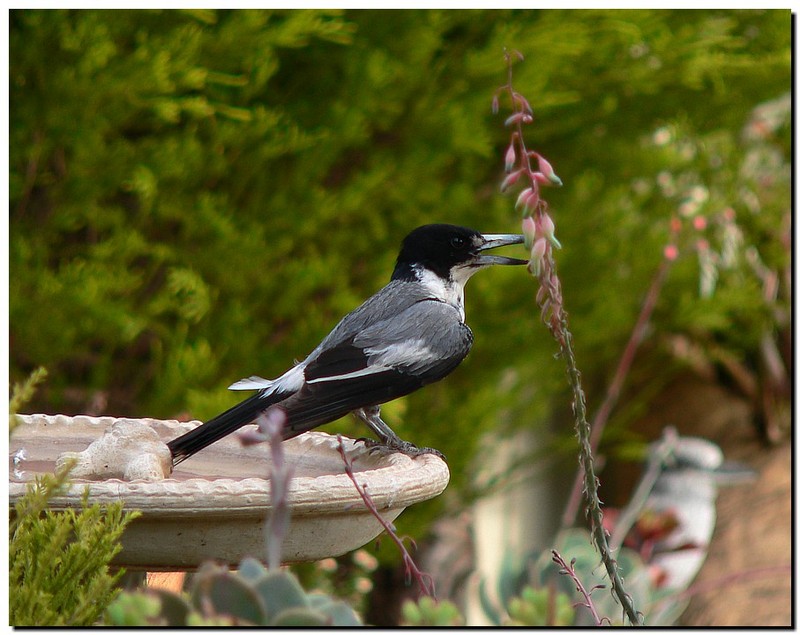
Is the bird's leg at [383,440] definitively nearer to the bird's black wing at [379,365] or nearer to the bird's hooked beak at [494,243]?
the bird's black wing at [379,365]

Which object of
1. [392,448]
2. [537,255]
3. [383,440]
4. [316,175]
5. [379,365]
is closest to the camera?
[537,255]

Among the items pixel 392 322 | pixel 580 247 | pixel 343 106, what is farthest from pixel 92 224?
pixel 580 247

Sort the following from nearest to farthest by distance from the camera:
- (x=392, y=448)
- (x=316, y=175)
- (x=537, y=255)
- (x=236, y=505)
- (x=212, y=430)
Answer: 1. (x=537, y=255)
2. (x=236, y=505)
3. (x=212, y=430)
4. (x=392, y=448)
5. (x=316, y=175)

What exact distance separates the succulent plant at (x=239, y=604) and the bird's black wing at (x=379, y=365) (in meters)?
0.77

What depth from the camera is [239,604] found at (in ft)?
3.11

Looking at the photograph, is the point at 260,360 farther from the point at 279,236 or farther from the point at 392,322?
the point at 392,322

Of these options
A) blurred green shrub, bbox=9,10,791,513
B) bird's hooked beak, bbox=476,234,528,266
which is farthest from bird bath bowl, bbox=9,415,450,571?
blurred green shrub, bbox=9,10,791,513

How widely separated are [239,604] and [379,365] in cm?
97

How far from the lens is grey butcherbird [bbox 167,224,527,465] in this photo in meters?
1.76

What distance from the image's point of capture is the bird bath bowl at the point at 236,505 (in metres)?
1.43

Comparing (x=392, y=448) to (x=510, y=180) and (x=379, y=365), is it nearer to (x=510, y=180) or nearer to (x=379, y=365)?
(x=379, y=365)

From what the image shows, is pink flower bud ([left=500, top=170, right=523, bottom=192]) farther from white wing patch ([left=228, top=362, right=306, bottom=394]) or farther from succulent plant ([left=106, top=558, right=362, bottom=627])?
white wing patch ([left=228, top=362, right=306, bottom=394])

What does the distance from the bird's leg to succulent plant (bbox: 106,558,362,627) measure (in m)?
1.06

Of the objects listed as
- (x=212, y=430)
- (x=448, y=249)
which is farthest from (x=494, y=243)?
(x=212, y=430)
